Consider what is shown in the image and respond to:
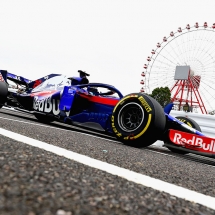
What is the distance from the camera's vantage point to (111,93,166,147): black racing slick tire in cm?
341

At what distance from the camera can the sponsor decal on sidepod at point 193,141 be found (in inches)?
133

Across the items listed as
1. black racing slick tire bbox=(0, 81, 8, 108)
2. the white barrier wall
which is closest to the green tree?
the white barrier wall

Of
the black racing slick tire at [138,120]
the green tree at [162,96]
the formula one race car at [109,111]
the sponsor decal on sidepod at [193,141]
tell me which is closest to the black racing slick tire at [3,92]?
the formula one race car at [109,111]

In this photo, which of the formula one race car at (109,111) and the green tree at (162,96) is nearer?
the formula one race car at (109,111)

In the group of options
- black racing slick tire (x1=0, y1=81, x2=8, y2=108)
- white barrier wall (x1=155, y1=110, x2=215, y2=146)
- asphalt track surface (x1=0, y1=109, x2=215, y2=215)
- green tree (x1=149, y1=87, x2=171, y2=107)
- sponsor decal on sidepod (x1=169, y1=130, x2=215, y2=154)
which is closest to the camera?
asphalt track surface (x1=0, y1=109, x2=215, y2=215)

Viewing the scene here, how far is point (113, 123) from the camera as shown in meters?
3.77

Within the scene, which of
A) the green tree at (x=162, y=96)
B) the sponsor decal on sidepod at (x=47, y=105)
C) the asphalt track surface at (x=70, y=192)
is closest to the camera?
the asphalt track surface at (x=70, y=192)

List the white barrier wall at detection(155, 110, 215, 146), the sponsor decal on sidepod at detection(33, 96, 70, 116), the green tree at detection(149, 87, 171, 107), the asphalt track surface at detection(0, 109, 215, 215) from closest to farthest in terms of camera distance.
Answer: the asphalt track surface at detection(0, 109, 215, 215), the sponsor decal on sidepod at detection(33, 96, 70, 116), the white barrier wall at detection(155, 110, 215, 146), the green tree at detection(149, 87, 171, 107)

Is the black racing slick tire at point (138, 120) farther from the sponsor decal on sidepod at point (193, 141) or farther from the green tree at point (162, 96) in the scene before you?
the green tree at point (162, 96)

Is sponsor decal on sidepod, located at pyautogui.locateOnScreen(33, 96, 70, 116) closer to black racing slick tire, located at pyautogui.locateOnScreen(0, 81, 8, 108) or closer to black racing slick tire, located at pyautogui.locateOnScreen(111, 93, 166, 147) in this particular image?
black racing slick tire, located at pyautogui.locateOnScreen(0, 81, 8, 108)

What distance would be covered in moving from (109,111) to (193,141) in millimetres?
1249

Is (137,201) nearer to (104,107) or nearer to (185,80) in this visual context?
(104,107)

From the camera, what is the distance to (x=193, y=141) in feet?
11.4

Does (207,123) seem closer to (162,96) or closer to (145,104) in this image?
(145,104)
